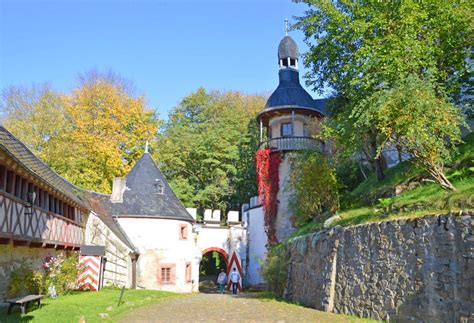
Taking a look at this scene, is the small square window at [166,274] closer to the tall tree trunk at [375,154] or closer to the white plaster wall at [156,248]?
the white plaster wall at [156,248]

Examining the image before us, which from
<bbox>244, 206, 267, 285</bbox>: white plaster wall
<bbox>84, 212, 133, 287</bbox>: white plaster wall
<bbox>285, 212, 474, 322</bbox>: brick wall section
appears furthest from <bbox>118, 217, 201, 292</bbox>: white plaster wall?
<bbox>285, 212, 474, 322</bbox>: brick wall section

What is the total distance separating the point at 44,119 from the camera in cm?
3039

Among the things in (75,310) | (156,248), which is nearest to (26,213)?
(75,310)

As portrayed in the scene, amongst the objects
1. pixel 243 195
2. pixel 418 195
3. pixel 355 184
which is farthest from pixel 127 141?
pixel 418 195

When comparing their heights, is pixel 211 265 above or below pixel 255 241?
below

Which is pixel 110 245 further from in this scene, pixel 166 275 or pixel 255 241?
pixel 255 241

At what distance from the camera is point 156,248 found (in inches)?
923

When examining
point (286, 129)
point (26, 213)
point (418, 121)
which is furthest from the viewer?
point (286, 129)

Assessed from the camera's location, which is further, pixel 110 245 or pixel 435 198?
pixel 110 245

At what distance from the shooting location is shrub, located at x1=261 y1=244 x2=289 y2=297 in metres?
16.1

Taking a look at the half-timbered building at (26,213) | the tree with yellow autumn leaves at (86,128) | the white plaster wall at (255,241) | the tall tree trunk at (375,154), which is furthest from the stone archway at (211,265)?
the tall tree trunk at (375,154)

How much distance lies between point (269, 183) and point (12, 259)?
14823mm

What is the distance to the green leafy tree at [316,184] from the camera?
15.9m

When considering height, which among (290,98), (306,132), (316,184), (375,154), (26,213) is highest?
(290,98)
